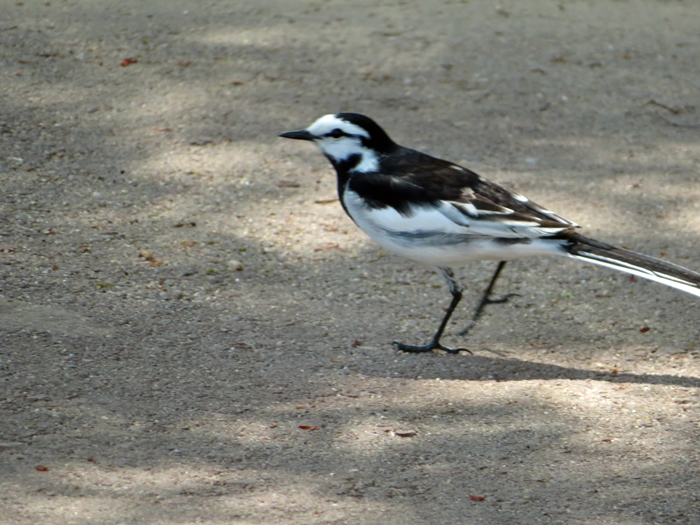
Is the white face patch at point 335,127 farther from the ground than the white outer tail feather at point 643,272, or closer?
farther from the ground

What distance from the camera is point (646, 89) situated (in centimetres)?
743

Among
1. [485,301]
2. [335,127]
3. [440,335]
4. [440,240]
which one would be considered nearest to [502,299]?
[485,301]

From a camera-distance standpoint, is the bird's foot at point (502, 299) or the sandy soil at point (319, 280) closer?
the sandy soil at point (319, 280)

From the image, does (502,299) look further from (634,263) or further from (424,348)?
(634,263)

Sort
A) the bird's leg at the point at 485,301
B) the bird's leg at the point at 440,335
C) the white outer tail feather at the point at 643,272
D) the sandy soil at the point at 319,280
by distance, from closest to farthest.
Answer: the sandy soil at the point at 319,280 → the white outer tail feather at the point at 643,272 → the bird's leg at the point at 440,335 → the bird's leg at the point at 485,301

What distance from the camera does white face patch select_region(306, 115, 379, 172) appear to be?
4.55 metres

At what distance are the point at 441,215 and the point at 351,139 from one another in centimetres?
71

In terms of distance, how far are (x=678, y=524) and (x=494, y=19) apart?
6.32 m

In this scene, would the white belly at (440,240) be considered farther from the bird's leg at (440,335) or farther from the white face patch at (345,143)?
the white face patch at (345,143)

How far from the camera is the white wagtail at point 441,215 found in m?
4.13

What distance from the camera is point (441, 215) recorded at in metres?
4.22

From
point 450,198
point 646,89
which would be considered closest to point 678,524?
point 450,198

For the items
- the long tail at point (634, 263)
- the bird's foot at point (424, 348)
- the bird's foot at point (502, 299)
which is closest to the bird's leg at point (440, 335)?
the bird's foot at point (424, 348)

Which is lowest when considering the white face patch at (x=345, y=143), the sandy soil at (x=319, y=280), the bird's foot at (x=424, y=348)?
the bird's foot at (x=424, y=348)
